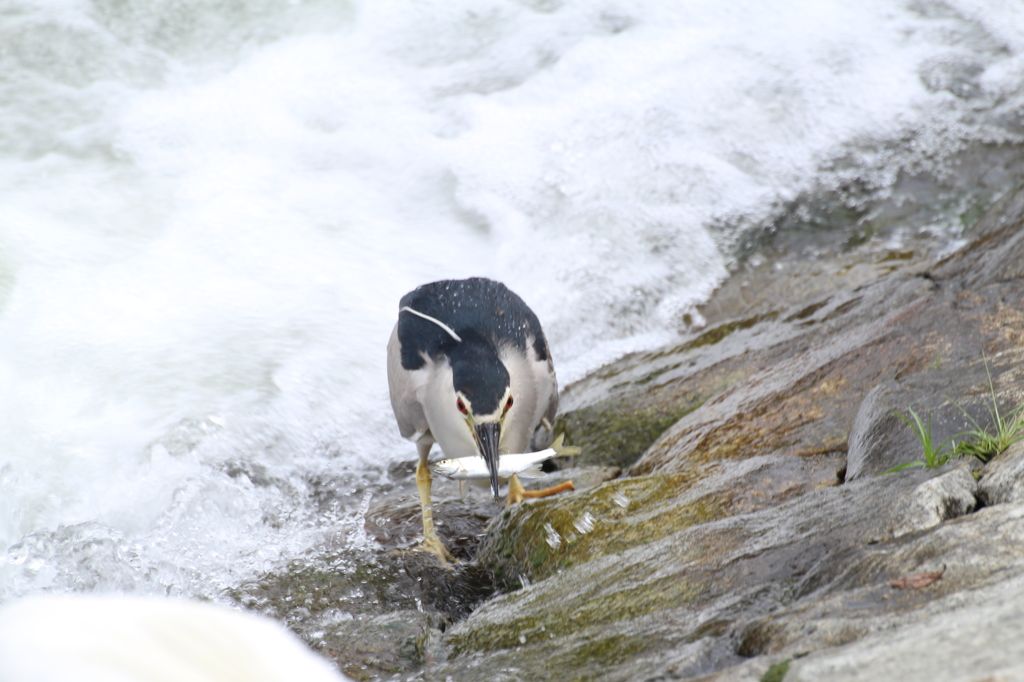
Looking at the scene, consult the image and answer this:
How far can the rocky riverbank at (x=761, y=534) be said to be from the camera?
1.50 m

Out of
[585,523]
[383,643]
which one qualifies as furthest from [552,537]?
[383,643]

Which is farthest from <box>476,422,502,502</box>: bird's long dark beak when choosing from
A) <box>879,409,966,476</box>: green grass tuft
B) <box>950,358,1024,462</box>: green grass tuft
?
<box>950,358,1024,462</box>: green grass tuft

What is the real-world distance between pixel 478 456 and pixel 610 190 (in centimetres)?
407

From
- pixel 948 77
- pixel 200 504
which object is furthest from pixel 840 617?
pixel 948 77

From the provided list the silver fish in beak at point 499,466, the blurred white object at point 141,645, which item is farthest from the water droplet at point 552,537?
the blurred white object at point 141,645

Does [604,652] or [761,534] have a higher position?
[761,534]

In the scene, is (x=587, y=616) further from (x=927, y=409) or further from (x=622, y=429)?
(x=622, y=429)

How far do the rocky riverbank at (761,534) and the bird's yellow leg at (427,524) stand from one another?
0.08 m

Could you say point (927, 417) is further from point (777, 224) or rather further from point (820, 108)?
point (820, 108)

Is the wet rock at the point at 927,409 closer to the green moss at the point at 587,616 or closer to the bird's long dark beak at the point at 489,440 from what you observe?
the green moss at the point at 587,616

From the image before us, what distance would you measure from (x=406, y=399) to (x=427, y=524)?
0.52 m

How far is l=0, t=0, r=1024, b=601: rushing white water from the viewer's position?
14.0 feet

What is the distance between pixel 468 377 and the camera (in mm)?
3090

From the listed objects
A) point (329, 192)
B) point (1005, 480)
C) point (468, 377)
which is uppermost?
point (1005, 480)
